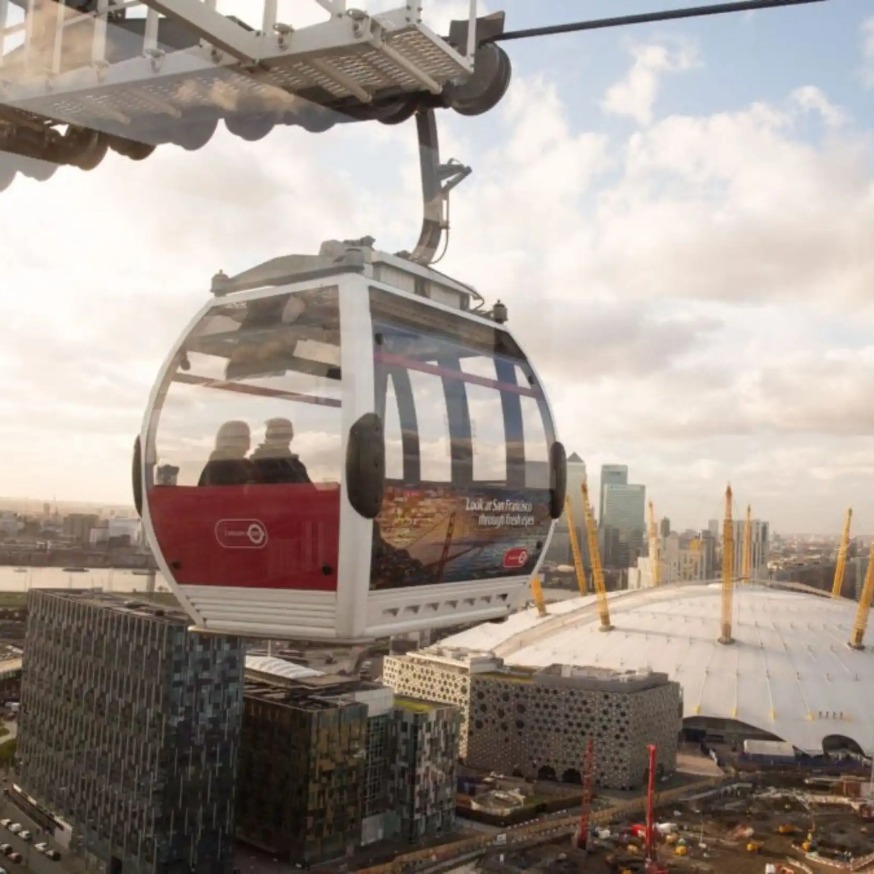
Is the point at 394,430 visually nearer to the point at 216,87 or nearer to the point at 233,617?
the point at 233,617

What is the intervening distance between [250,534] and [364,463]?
0.41m

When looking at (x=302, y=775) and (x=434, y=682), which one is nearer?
(x=302, y=775)

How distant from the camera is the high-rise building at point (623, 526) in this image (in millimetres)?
56938

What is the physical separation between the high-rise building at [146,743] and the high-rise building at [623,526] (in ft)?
132

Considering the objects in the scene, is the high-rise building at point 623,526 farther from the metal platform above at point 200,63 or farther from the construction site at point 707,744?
the metal platform above at point 200,63

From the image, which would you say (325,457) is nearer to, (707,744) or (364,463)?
(364,463)

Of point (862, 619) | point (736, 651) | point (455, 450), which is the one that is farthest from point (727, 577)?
point (455, 450)

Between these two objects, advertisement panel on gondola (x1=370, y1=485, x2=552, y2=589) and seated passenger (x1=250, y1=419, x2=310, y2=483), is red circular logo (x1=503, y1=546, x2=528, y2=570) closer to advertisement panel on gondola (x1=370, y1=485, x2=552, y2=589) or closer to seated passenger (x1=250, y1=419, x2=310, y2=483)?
advertisement panel on gondola (x1=370, y1=485, x2=552, y2=589)

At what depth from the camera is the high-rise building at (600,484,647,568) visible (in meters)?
56.9

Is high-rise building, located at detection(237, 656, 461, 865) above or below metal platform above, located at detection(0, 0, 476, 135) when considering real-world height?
below

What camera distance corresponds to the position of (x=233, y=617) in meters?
2.40

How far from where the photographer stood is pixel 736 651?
32125 mm

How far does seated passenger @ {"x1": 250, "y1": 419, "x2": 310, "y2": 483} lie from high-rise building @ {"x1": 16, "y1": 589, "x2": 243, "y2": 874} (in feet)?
46.7

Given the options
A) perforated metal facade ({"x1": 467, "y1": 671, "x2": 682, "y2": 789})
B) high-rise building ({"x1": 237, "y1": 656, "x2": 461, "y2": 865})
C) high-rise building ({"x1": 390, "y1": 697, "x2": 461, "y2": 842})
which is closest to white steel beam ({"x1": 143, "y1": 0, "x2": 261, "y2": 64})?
high-rise building ({"x1": 237, "y1": 656, "x2": 461, "y2": 865})
